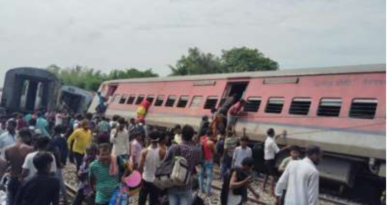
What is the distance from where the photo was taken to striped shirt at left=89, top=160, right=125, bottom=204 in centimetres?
677

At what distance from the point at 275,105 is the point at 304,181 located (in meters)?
8.85

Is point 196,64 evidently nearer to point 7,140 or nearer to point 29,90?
point 29,90

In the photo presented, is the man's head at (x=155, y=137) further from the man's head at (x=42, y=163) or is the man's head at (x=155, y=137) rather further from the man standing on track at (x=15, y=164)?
the man's head at (x=42, y=163)

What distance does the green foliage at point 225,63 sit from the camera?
6169 centimetres

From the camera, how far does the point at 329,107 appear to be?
13.1 metres

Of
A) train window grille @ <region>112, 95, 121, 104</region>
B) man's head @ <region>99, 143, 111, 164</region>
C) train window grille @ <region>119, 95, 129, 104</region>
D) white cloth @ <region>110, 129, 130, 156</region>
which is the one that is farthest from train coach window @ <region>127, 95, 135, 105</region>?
man's head @ <region>99, 143, 111, 164</region>

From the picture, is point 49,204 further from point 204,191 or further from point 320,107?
point 320,107

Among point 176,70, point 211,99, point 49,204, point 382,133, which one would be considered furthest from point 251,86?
point 176,70

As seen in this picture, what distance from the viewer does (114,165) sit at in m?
6.79

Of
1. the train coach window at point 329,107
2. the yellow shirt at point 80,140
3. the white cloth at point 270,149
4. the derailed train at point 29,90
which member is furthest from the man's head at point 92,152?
the derailed train at point 29,90

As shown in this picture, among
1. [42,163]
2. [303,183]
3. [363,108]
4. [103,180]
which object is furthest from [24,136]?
[363,108]

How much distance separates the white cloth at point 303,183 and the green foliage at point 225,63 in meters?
55.0

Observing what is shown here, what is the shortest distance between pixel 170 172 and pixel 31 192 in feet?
5.83

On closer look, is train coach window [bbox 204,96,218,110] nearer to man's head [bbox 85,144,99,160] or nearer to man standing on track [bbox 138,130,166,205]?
man standing on track [bbox 138,130,166,205]
